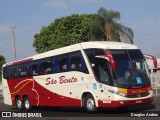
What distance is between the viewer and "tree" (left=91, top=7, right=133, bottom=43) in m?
49.0

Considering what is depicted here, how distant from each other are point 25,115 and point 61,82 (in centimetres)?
619

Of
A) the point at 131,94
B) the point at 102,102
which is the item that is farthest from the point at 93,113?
the point at 131,94

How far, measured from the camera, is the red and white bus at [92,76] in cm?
1731

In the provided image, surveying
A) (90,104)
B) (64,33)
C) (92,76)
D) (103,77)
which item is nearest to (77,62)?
(92,76)

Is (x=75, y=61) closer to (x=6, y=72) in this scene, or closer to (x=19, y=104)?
(x=19, y=104)

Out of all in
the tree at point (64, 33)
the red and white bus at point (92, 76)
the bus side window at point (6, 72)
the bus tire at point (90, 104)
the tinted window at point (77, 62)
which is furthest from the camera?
the tree at point (64, 33)

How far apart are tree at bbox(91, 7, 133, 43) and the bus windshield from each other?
101 feet

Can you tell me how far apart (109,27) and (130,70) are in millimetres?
31858

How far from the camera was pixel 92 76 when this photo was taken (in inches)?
722

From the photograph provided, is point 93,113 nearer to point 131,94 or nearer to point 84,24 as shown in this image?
point 131,94

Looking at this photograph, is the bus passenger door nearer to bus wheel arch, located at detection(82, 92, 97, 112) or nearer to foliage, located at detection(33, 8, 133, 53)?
bus wheel arch, located at detection(82, 92, 97, 112)

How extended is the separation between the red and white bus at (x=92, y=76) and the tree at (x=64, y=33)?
34.1 meters

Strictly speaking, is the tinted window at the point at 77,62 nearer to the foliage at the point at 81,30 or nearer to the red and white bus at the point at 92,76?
the red and white bus at the point at 92,76

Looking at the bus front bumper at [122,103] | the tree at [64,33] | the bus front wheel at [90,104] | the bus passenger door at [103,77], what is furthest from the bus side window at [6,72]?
the tree at [64,33]
